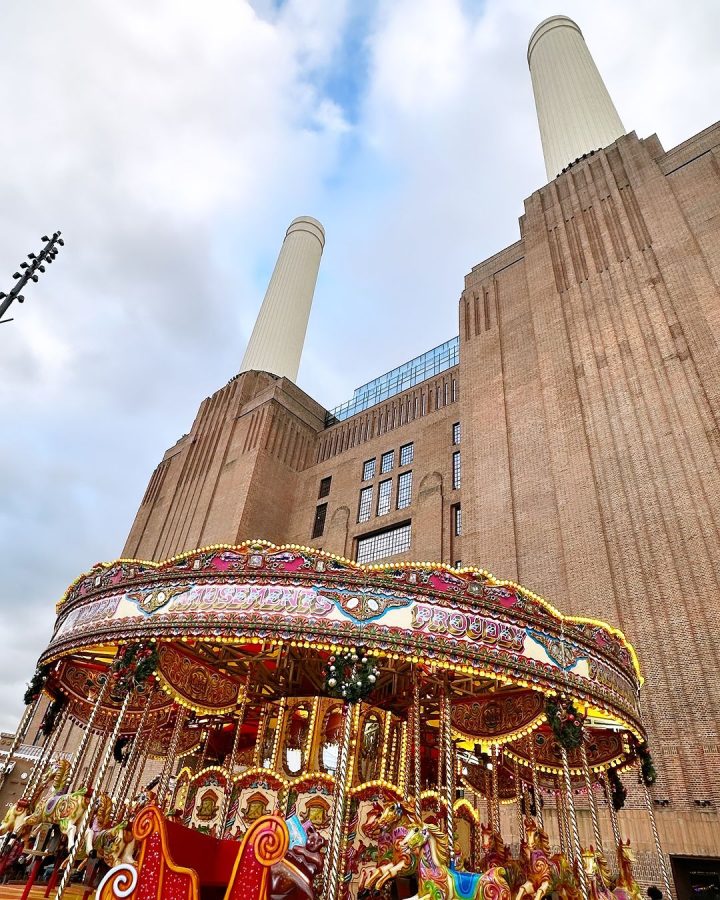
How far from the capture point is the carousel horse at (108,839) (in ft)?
30.1

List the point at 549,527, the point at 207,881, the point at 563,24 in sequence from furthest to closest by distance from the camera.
Answer: the point at 563,24 → the point at 549,527 → the point at 207,881

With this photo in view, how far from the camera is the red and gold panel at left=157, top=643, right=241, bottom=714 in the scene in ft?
48.8

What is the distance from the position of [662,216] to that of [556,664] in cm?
2520

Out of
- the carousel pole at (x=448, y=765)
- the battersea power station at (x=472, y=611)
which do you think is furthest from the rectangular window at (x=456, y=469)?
the carousel pole at (x=448, y=765)

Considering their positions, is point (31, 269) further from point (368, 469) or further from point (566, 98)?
point (566, 98)

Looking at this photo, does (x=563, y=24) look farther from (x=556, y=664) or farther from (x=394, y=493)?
(x=556, y=664)

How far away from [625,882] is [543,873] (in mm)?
1788

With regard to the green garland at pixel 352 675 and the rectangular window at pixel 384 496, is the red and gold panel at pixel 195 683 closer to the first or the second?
the green garland at pixel 352 675

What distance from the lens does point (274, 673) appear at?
14719mm

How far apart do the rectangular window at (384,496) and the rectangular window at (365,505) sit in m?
0.87

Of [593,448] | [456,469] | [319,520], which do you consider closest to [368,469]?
[319,520]

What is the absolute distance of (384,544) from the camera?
32.7 metres

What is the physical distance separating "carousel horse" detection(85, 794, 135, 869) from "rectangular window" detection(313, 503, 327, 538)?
82.1 ft

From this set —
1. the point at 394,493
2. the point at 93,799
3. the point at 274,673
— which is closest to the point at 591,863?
the point at 274,673
